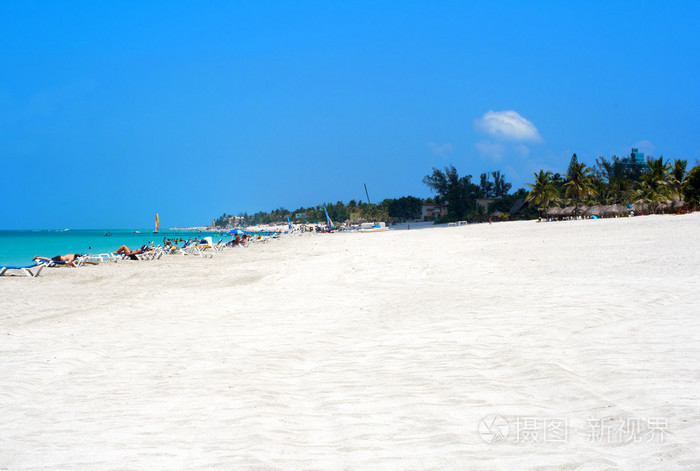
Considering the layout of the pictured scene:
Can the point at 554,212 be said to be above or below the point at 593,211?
above

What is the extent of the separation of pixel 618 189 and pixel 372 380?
232 feet

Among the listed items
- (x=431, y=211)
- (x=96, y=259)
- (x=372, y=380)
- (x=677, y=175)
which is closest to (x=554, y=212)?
(x=677, y=175)

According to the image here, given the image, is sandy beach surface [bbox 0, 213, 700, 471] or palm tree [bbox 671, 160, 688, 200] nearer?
sandy beach surface [bbox 0, 213, 700, 471]

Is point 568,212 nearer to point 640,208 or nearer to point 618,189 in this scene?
point 640,208

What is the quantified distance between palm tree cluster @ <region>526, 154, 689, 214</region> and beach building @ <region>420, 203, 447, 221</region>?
24.1 m

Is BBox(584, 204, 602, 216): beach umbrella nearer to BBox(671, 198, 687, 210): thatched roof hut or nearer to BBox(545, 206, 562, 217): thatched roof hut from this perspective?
BBox(545, 206, 562, 217): thatched roof hut

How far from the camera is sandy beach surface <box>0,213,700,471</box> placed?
3.06m

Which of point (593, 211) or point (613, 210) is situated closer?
point (613, 210)

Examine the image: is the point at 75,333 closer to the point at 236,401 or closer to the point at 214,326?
the point at 214,326

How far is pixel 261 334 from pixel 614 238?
16465 mm

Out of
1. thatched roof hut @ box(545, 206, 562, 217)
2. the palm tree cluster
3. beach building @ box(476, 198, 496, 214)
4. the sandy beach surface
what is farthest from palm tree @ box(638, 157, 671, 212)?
the sandy beach surface

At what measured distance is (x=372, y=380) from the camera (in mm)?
4508

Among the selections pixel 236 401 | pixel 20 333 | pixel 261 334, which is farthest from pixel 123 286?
pixel 236 401

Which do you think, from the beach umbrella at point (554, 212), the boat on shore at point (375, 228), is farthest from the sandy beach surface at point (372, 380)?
the boat on shore at point (375, 228)
